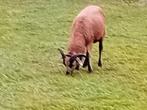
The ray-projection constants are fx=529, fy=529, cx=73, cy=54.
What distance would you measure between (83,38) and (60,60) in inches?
40.6

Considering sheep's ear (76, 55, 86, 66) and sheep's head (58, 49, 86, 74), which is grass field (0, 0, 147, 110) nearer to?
sheep's head (58, 49, 86, 74)

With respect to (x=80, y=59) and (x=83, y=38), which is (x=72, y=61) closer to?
(x=80, y=59)

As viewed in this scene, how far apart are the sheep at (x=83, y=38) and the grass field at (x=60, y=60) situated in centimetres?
28

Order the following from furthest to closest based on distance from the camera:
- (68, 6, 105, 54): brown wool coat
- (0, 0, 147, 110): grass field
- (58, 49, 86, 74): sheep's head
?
(68, 6, 105, 54): brown wool coat → (58, 49, 86, 74): sheep's head → (0, 0, 147, 110): grass field

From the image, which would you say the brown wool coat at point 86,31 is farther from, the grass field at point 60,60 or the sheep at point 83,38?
the grass field at point 60,60

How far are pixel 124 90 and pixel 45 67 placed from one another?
6.10 feet

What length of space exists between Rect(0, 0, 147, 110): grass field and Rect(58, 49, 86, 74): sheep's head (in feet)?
0.59

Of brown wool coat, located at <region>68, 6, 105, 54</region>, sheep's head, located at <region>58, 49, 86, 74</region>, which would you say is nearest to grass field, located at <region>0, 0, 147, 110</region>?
sheep's head, located at <region>58, 49, 86, 74</region>

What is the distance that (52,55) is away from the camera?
11.3 metres

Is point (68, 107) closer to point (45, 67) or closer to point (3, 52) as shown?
point (45, 67)

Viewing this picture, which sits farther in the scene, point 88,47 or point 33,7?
point 33,7

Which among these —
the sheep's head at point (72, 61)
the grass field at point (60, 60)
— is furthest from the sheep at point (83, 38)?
the grass field at point (60, 60)

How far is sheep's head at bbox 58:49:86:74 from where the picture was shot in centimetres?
977

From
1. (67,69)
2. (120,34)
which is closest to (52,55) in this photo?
(67,69)
